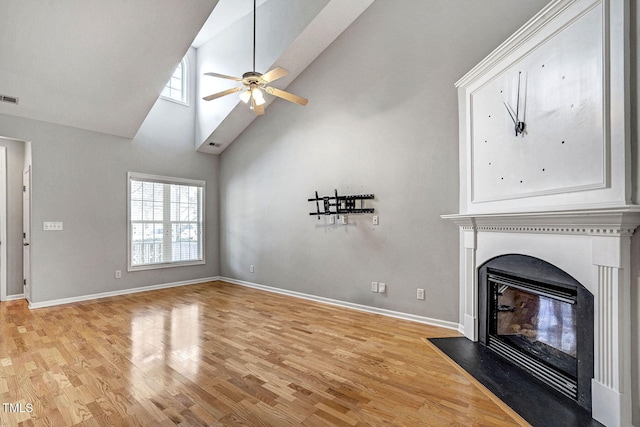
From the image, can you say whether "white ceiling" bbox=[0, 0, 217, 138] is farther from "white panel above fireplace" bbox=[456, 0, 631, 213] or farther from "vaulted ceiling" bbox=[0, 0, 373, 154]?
"white panel above fireplace" bbox=[456, 0, 631, 213]

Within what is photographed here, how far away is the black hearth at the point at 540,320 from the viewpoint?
6.44 ft

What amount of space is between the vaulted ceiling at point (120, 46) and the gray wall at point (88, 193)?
0.27 m

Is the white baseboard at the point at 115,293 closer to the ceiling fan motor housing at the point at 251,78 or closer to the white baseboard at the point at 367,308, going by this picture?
the white baseboard at the point at 367,308

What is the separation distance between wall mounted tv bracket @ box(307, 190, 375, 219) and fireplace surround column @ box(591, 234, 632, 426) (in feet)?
8.21

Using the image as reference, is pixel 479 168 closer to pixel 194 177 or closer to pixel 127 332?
pixel 127 332

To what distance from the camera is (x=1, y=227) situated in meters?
4.71

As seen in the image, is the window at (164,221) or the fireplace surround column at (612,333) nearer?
the fireplace surround column at (612,333)

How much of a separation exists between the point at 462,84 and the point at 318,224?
8.63 feet

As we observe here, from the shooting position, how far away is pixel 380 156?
159 inches

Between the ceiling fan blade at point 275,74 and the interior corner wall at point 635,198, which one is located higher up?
the ceiling fan blade at point 275,74

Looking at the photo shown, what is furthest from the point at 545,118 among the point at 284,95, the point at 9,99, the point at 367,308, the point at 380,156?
the point at 9,99

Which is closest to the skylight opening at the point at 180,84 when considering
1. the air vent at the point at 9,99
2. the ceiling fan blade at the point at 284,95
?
the air vent at the point at 9,99

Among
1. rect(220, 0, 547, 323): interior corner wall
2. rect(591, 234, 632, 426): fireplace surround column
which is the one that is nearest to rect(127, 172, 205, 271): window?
rect(220, 0, 547, 323): interior corner wall

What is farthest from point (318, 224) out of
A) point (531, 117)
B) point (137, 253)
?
point (137, 253)
